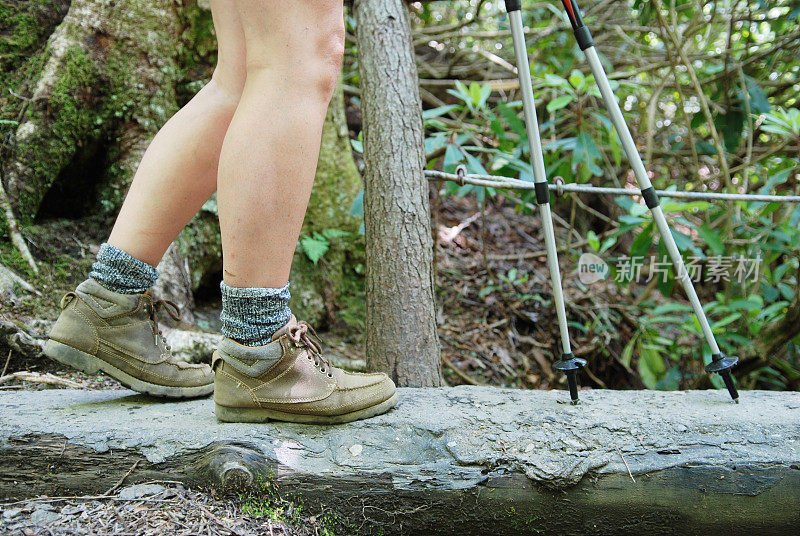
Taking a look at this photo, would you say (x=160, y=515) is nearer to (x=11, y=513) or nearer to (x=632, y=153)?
(x=11, y=513)

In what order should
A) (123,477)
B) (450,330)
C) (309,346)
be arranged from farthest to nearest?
(450,330) → (309,346) → (123,477)

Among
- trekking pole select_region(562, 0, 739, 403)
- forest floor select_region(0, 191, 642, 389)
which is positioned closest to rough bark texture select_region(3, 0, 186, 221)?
forest floor select_region(0, 191, 642, 389)

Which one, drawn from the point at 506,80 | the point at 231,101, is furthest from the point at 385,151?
the point at 506,80

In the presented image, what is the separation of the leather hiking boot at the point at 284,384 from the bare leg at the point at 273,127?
0.21 m

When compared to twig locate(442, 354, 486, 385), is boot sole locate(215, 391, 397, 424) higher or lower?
higher

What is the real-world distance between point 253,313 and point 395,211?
2.95 ft

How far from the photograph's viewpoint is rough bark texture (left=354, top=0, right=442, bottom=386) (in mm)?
2057

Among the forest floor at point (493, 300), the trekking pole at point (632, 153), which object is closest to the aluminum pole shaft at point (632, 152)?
the trekking pole at point (632, 153)

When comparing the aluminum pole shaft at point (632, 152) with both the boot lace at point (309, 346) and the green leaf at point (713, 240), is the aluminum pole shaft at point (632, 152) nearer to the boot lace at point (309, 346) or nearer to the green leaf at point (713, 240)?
the boot lace at point (309, 346)

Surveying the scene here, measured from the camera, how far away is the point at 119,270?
1.53 m

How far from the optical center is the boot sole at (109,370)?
1.51 m

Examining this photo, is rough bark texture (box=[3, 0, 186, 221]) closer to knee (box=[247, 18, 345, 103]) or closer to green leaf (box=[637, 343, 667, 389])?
knee (box=[247, 18, 345, 103])

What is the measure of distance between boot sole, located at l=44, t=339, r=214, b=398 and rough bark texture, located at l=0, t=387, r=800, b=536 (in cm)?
9

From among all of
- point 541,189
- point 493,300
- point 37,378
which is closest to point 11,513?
point 37,378
